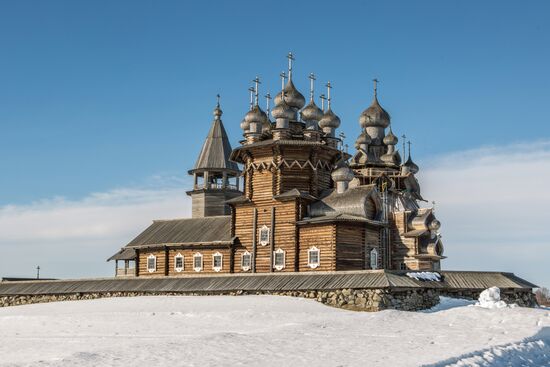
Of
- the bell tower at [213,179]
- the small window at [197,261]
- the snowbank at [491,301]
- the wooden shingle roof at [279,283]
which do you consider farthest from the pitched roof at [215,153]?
the snowbank at [491,301]

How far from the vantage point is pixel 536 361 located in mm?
16234

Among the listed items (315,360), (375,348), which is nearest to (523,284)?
(375,348)

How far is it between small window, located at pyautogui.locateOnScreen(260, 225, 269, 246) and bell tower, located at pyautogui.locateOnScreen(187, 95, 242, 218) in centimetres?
1093

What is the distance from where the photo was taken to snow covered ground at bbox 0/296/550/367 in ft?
47.0

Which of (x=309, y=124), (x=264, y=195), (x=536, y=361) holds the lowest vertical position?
(x=536, y=361)

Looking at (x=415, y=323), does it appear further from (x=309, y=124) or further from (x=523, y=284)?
(x=309, y=124)

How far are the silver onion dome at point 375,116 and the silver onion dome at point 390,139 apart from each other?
926mm

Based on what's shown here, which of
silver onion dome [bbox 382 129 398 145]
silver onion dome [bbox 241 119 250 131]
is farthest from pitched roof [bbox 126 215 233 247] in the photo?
silver onion dome [bbox 382 129 398 145]

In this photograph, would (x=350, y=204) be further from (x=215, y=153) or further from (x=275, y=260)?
(x=215, y=153)

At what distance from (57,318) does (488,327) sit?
1467 cm

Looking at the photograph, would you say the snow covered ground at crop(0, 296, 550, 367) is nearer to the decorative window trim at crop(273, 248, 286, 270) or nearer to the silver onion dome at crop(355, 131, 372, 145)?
the decorative window trim at crop(273, 248, 286, 270)

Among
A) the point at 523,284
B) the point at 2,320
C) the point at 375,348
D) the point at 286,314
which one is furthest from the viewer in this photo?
the point at 523,284

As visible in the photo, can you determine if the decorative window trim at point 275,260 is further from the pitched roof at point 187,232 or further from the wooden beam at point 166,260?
the wooden beam at point 166,260

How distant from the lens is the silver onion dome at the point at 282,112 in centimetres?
3794
